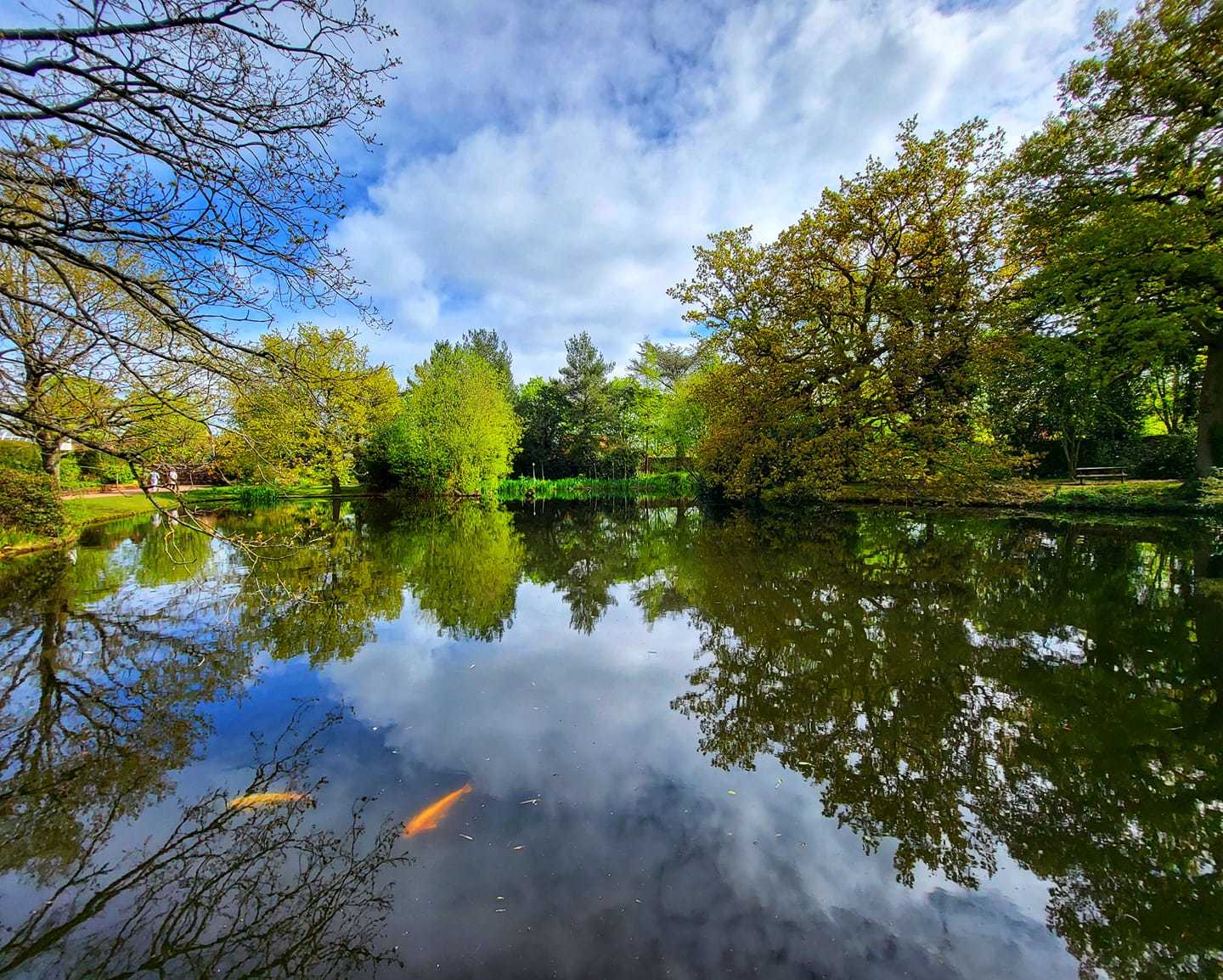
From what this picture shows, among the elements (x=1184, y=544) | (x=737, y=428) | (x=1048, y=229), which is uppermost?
(x=1048, y=229)

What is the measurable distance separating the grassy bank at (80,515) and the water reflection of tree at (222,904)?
8.50ft

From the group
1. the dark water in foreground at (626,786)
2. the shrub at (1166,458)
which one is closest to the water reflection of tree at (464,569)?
the dark water in foreground at (626,786)

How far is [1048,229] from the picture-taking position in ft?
45.4

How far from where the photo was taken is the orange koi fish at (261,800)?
10.4ft

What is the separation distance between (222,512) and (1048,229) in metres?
31.9

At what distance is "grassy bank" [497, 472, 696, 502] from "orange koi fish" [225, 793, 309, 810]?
27178mm

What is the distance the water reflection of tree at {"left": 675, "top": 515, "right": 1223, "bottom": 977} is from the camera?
2.53 meters

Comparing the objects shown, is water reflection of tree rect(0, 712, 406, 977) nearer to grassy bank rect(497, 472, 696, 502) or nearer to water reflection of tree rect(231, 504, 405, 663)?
water reflection of tree rect(231, 504, 405, 663)

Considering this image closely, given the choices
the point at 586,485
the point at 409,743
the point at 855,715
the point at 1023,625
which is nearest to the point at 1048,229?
the point at 1023,625

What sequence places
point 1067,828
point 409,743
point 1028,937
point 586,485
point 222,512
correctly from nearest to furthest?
point 1028,937
point 1067,828
point 409,743
point 222,512
point 586,485

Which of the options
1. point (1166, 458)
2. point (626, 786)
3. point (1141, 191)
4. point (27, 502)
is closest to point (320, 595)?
point (626, 786)

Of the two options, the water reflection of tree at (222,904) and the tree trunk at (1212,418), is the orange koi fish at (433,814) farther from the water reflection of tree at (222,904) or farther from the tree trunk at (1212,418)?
the tree trunk at (1212,418)

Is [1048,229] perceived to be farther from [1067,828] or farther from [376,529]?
[376,529]

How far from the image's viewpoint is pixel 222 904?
244 centimetres
